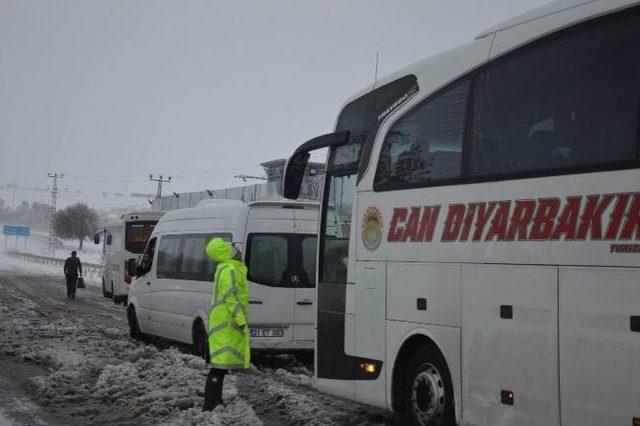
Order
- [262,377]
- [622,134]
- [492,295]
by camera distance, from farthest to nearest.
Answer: [262,377], [492,295], [622,134]

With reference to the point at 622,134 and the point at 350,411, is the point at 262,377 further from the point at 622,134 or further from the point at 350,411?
the point at 622,134

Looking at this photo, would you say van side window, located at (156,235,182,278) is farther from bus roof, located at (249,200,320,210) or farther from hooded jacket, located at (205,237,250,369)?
hooded jacket, located at (205,237,250,369)

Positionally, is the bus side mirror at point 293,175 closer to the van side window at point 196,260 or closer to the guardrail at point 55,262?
the van side window at point 196,260

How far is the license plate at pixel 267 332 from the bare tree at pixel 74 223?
11703 centimetres

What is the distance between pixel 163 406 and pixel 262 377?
2790 mm

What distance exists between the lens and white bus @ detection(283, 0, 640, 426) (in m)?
4.68

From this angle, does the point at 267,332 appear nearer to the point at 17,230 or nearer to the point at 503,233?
the point at 503,233

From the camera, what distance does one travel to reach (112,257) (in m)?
28.2

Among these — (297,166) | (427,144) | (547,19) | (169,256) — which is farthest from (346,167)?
(169,256)

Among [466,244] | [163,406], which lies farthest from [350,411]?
[466,244]

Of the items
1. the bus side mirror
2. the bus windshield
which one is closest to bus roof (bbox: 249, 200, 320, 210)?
the bus side mirror

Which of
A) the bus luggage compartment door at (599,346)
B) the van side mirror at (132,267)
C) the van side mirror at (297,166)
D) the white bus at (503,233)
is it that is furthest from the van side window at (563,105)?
the van side mirror at (132,267)

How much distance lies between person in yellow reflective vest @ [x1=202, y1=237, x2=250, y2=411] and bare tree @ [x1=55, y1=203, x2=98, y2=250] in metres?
121

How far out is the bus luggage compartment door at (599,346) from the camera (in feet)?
14.6
